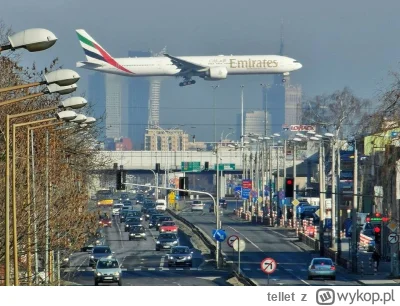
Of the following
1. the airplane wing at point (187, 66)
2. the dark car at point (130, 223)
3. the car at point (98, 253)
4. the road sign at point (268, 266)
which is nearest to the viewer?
the road sign at point (268, 266)

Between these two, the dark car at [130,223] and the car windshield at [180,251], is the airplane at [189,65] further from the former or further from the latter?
the car windshield at [180,251]

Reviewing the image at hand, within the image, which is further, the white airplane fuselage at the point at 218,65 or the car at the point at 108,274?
the white airplane fuselage at the point at 218,65

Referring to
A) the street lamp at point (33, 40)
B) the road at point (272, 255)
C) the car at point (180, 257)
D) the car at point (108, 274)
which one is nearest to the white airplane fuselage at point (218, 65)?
the road at point (272, 255)

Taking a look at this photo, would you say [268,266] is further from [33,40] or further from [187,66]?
[187,66]

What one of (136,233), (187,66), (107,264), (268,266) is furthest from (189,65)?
(268,266)

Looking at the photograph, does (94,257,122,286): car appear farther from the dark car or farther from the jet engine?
the jet engine
